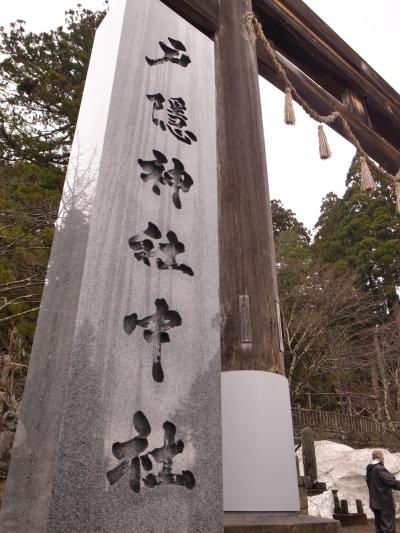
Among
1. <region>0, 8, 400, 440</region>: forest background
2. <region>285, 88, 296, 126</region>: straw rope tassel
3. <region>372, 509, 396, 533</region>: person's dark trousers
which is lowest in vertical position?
<region>372, 509, 396, 533</region>: person's dark trousers

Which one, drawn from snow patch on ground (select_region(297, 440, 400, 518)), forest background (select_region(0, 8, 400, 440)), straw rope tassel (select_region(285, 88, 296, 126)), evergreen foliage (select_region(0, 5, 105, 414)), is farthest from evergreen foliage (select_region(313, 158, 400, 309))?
straw rope tassel (select_region(285, 88, 296, 126))

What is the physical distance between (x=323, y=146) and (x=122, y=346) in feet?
9.46

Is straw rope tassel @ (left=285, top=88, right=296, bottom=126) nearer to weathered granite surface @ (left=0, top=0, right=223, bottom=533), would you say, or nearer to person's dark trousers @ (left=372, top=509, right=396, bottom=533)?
weathered granite surface @ (left=0, top=0, right=223, bottom=533)

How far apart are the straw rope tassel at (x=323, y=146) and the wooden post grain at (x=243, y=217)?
109 cm

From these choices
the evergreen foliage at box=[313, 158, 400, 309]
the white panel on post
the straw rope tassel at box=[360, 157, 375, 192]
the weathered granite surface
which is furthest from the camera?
the evergreen foliage at box=[313, 158, 400, 309]

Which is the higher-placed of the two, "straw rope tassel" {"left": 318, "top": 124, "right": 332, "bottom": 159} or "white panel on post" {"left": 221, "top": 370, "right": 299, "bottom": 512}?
"straw rope tassel" {"left": 318, "top": 124, "right": 332, "bottom": 159}

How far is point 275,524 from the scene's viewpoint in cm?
163

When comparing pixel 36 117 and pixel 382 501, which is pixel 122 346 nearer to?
pixel 382 501

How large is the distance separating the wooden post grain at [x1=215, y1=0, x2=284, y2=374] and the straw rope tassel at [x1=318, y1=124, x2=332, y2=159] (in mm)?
1086

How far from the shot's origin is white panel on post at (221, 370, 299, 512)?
1773mm

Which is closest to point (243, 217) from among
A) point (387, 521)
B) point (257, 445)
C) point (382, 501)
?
point (257, 445)

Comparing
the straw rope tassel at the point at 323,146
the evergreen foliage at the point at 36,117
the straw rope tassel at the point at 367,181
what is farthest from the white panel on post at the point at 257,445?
the evergreen foliage at the point at 36,117

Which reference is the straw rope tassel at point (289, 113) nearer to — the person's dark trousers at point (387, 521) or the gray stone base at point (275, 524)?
the gray stone base at point (275, 524)

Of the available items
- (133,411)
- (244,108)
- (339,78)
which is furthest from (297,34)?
(133,411)
